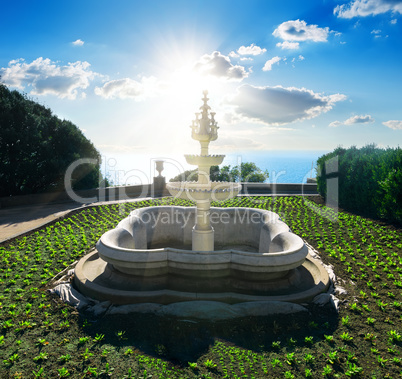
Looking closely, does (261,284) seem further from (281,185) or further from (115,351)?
(281,185)

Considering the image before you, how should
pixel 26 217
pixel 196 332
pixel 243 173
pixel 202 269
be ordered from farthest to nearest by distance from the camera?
pixel 243 173 < pixel 26 217 < pixel 202 269 < pixel 196 332

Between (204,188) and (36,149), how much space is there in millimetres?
14148

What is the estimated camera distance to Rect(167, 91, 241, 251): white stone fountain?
6.62 meters

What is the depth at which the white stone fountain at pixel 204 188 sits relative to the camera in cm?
662

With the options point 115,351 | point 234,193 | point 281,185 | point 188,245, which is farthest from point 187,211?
point 281,185

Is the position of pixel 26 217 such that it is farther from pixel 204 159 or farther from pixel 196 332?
pixel 196 332

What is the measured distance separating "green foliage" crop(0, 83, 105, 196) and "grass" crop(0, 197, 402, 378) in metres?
10.9

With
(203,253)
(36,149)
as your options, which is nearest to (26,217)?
(36,149)

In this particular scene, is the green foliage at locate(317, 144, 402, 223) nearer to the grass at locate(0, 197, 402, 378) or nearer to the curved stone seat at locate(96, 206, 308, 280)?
the grass at locate(0, 197, 402, 378)

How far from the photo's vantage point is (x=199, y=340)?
465cm

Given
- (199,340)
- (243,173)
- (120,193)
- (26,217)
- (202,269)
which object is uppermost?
(243,173)

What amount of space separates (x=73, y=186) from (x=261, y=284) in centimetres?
1636

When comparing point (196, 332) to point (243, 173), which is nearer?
point (196, 332)

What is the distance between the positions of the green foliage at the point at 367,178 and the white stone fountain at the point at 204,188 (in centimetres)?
886
